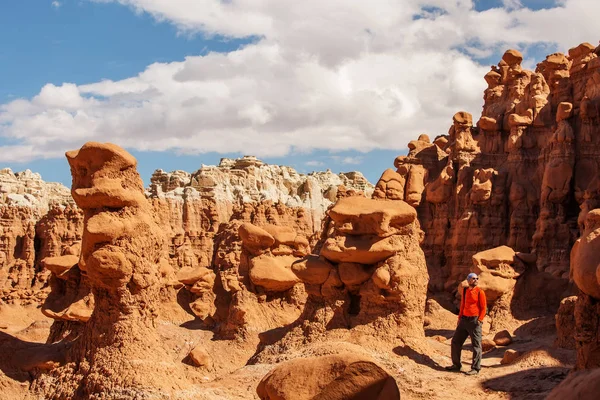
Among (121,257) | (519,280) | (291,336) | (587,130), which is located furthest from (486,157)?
(121,257)

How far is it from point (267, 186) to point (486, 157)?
32.7 metres

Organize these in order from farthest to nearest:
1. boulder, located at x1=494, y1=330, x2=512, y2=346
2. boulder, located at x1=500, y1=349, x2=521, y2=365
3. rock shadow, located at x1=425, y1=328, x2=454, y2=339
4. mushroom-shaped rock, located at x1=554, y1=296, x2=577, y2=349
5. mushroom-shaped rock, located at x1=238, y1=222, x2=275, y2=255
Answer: rock shadow, located at x1=425, y1=328, x2=454, y2=339 < mushroom-shaped rock, located at x1=238, y1=222, x2=275, y2=255 < boulder, located at x1=494, y1=330, x2=512, y2=346 < mushroom-shaped rock, located at x1=554, y1=296, x2=577, y2=349 < boulder, located at x1=500, y1=349, x2=521, y2=365

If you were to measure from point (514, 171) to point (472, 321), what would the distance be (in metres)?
16.3

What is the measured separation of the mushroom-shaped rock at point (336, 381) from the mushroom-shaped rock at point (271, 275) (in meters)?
9.61

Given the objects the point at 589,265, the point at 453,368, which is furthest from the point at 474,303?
the point at 589,265

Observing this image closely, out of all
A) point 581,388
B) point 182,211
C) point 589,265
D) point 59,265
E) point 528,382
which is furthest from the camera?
point 182,211

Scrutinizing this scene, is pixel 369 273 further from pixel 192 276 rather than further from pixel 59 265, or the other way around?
pixel 192 276

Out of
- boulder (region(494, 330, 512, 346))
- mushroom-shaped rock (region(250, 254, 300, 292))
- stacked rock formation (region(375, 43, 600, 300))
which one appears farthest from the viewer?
stacked rock formation (region(375, 43, 600, 300))

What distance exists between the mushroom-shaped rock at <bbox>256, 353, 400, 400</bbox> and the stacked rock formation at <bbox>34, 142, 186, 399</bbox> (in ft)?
7.21

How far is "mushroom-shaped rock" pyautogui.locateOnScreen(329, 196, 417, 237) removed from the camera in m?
12.8

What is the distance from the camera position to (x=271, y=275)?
17484mm

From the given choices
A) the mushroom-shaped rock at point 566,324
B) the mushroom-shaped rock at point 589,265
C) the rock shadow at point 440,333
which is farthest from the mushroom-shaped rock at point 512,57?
the mushroom-shaped rock at point 589,265

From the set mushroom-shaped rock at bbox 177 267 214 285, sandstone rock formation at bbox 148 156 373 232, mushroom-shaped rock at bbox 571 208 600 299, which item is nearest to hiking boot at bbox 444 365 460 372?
mushroom-shaped rock at bbox 571 208 600 299

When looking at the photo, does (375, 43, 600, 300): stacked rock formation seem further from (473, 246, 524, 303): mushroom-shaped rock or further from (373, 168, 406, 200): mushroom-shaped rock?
(473, 246, 524, 303): mushroom-shaped rock
